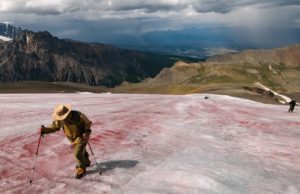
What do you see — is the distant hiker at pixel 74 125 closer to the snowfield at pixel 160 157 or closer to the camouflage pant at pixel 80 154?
the camouflage pant at pixel 80 154

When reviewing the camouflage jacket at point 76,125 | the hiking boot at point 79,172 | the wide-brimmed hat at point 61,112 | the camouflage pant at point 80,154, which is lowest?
the hiking boot at point 79,172

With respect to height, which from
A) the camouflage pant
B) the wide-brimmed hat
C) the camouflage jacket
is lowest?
the camouflage pant

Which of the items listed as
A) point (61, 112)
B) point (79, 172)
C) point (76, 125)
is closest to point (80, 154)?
point (79, 172)

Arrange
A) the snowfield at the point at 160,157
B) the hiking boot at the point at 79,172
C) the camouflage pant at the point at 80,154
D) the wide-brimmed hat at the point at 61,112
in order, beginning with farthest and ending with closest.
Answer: the hiking boot at the point at 79,172, the snowfield at the point at 160,157, the camouflage pant at the point at 80,154, the wide-brimmed hat at the point at 61,112

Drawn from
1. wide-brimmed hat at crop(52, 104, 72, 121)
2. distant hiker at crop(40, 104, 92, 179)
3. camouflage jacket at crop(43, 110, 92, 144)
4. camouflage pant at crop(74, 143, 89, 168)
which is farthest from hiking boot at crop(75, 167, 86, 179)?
wide-brimmed hat at crop(52, 104, 72, 121)

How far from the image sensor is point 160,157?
22.5 meters

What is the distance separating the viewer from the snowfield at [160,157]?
58.3ft

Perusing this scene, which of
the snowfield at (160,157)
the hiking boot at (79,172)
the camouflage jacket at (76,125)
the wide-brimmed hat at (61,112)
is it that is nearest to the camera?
the wide-brimmed hat at (61,112)

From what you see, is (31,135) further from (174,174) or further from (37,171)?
(174,174)

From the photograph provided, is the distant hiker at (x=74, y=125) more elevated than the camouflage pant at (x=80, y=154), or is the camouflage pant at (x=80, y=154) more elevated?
the distant hiker at (x=74, y=125)

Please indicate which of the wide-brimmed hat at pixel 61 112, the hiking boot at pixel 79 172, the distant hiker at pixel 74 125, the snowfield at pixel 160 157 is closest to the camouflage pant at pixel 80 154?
the distant hiker at pixel 74 125

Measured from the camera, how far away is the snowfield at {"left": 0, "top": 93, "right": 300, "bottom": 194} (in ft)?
58.3

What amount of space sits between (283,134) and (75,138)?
19.6m

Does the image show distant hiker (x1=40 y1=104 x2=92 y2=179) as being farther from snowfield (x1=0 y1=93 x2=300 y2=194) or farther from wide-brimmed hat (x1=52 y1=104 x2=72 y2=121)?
snowfield (x1=0 y1=93 x2=300 y2=194)
